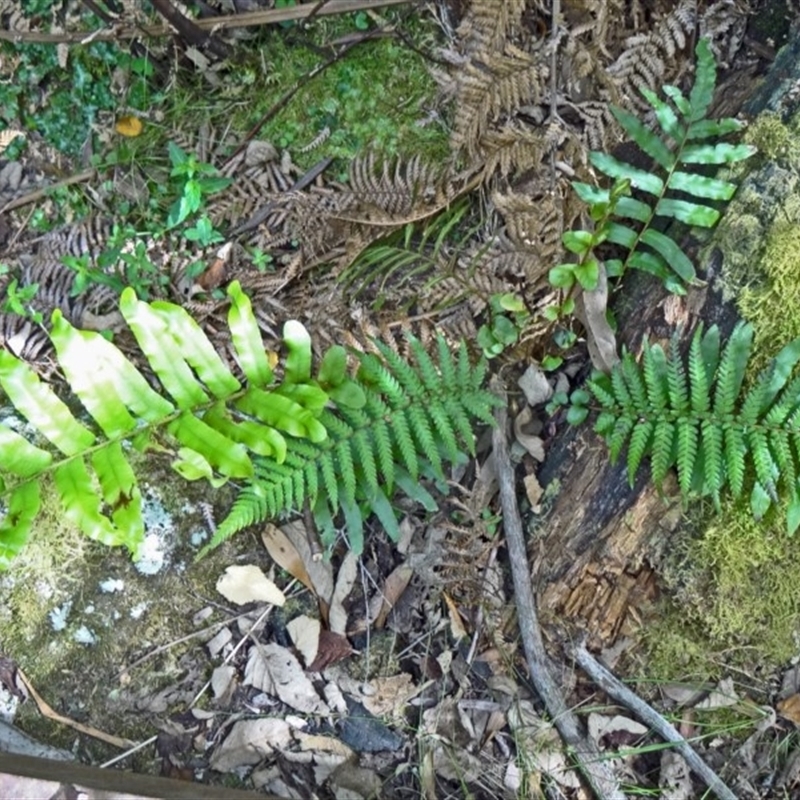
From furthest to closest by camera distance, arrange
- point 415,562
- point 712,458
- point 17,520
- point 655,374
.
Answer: point 415,562, point 655,374, point 712,458, point 17,520

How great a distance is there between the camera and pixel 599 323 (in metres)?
3.08

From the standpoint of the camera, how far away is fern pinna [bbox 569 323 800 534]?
2.86 metres

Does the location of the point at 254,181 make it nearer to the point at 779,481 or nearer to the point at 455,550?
the point at 455,550

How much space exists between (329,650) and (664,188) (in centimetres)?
212

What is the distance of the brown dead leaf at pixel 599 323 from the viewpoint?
306cm

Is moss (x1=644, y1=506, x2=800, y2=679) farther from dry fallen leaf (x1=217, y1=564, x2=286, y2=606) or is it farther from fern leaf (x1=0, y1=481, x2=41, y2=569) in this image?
fern leaf (x1=0, y1=481, x2=41, y2=569)

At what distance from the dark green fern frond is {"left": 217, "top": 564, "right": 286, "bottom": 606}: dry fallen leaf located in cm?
34

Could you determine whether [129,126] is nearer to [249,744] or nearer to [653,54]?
[653,54]

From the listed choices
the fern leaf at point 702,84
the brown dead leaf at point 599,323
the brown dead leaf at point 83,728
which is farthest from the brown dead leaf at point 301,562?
the fern leaf at point 702,84

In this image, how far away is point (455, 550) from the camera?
3252 millimetres

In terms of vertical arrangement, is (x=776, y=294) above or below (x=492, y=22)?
below

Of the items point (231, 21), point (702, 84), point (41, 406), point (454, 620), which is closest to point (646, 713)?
point (454, 620)

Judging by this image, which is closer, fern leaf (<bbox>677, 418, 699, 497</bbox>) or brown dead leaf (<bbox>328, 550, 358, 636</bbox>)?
fern leaf (<bbox>677, 418, 699, 497</bbox>)

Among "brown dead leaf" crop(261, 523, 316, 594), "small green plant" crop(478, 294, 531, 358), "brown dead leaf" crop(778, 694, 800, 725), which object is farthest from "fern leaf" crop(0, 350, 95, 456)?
"brown dead leaf" crop(778, 694, 800, 725)
